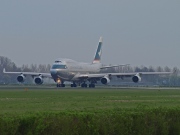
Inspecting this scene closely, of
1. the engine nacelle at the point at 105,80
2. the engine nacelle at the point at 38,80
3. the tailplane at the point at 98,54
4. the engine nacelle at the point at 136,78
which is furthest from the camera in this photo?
the tailplane at the point at 98,54

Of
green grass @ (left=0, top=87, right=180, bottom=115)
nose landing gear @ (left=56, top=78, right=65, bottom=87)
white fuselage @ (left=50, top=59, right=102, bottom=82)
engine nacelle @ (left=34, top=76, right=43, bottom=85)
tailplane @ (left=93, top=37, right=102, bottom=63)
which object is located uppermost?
tailplane @ (left=93, top=37, right=102, bottom=63)

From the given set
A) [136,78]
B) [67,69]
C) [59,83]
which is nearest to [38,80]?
[59,83]

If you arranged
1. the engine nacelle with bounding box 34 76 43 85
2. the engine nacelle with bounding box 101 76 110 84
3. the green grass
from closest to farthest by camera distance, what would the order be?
the green grass → the engine nacelle with bounding box 101 76 110 84 → the engine nacelle with bounding box 34 76 43 85

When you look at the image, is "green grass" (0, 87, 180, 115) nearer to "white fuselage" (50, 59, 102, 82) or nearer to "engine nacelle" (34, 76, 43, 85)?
"white fuselage" (50, 59, 102, 82)

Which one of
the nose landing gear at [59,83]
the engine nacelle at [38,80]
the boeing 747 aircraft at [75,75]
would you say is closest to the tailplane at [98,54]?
the boeing 747 aircraft at [75,75]

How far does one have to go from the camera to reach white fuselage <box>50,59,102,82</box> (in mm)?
100250

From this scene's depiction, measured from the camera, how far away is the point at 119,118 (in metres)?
18.9

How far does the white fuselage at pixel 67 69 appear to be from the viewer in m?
100

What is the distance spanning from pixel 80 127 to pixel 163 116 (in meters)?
4.20

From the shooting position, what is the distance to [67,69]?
10169 cm

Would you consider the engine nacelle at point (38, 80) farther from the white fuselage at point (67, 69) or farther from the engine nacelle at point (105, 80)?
the engine nacelle at point (105, 80)

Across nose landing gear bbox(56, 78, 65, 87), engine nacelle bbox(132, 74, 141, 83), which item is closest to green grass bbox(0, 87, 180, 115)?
nose landing gear bbox(56, 78, 65, 87)

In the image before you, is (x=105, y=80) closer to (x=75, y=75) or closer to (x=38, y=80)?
(x=75, y=75)

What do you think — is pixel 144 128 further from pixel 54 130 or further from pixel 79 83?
pixel 79 83
